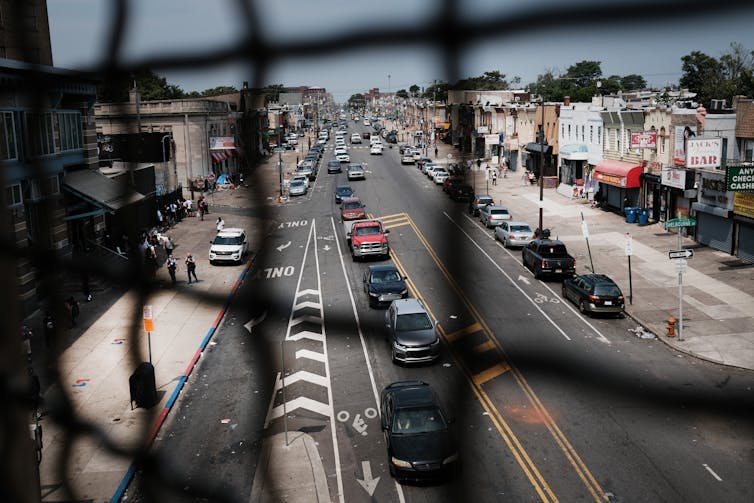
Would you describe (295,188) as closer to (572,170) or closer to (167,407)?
(167,407)

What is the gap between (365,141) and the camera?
52.5 meters

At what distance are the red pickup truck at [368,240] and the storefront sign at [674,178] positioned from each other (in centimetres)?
952

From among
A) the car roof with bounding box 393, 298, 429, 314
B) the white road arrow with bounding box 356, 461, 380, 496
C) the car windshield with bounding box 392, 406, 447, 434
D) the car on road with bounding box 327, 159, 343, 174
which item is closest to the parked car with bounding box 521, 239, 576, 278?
the car roof with bounding box 393, 298, 429, 314

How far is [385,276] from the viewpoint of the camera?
1664 centimetres

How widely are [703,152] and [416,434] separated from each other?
15.3 m

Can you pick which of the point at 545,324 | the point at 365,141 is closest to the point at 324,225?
the point at 545,324

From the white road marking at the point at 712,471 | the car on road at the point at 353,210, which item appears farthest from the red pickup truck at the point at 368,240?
the white road marking at the point at 712,471

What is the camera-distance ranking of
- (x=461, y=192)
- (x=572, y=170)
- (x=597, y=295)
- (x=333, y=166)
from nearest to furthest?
(x=461, y=192) < (x=597, y=295) < (x=572, y=170) < (x=333, y=166)

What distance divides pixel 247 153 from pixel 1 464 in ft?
3.62

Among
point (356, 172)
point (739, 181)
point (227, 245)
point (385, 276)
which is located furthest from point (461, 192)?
point (356, 172)

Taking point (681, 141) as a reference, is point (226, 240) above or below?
below

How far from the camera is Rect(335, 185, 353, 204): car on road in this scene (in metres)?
27.8

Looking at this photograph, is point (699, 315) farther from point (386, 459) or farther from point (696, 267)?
point (386, 459)

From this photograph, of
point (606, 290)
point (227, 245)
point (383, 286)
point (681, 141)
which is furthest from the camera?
point (681, 141)
